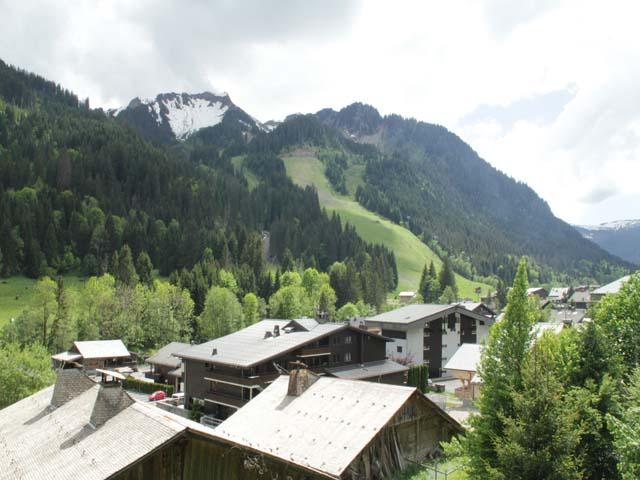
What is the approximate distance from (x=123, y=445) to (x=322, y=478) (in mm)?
9414

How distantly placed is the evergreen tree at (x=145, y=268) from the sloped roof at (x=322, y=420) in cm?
10198

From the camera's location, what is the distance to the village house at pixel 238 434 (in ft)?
68.0

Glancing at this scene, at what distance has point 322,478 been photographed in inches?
731

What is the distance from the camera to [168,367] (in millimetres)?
72812

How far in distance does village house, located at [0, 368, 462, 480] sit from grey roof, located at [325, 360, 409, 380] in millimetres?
21348

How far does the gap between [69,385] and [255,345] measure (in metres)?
24.1

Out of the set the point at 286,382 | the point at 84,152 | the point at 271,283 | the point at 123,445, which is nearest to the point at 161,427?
the point at 123,445

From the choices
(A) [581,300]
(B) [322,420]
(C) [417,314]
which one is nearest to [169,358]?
(C) [417,314]

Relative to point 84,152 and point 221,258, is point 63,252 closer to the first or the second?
point 221,258

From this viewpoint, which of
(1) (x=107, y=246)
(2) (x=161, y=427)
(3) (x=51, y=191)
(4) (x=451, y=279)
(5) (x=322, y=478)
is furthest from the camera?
(4) (x=451, y=279)

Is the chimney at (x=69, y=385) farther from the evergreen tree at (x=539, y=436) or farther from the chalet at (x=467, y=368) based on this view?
the chalet at (x=467, y=368)

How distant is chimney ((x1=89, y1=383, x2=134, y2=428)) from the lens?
1038 inches

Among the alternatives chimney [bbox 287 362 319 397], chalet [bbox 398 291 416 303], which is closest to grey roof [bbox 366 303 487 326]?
chimney [bbox 287 362 319 397]

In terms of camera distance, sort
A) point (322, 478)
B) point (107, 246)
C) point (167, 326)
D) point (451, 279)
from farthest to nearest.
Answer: point (451, 279) → point (107, 246) → point (167, 326) → point (322, 478)
